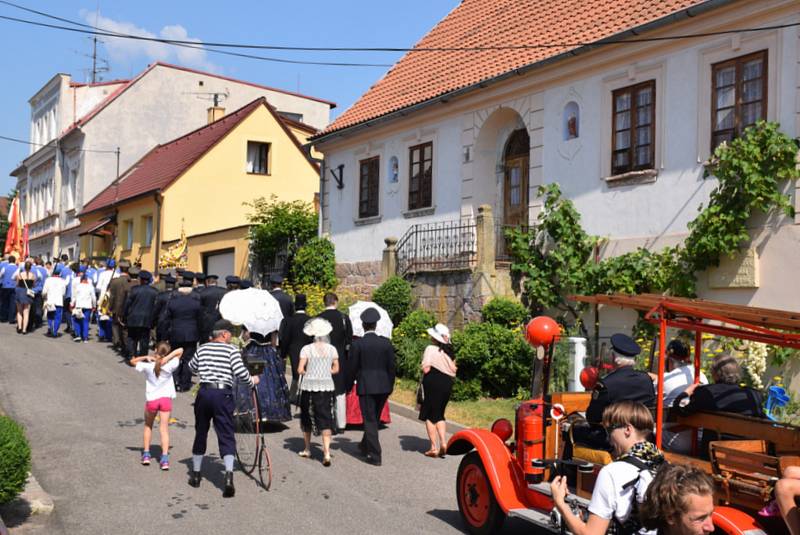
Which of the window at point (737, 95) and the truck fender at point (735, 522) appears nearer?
the truck fender at point (735, 522)

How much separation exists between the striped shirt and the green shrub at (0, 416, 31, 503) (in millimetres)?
1793

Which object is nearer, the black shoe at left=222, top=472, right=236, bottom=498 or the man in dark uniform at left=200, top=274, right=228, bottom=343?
the black shoe at left=222, top=472, right=236, bottom=498

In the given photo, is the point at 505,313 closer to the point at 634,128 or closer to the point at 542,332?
the point at 634,128

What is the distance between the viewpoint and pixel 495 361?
46.2ft

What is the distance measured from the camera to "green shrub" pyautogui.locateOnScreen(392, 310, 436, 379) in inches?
607

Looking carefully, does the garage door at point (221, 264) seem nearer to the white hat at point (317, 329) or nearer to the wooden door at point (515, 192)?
the wooden door at point (515, 192)

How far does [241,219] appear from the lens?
109ft

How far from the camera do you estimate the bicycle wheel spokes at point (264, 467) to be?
8.81 meters

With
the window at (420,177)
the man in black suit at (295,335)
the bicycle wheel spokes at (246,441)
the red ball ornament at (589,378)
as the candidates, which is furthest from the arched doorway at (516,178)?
the red ball ornament at (589,378)

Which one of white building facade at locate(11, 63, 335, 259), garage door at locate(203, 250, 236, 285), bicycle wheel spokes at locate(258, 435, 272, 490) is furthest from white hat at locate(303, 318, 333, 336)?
white building facade at locate(11, 63, 335, 259)

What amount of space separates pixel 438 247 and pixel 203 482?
9.90m

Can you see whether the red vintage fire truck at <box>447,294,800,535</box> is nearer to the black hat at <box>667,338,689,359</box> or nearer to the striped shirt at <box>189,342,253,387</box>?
the black hat at <box>667,338,689,359</box>

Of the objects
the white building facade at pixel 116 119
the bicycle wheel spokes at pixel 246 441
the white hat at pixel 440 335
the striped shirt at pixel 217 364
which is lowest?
the bicycle wheel spokes at pixel 246 441

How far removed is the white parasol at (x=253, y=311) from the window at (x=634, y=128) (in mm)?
6262
